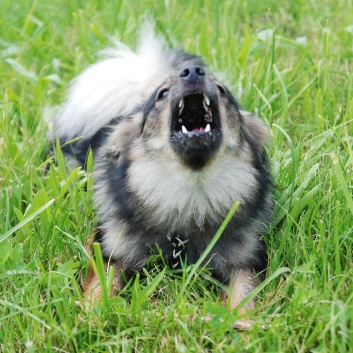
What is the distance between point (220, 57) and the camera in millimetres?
5457

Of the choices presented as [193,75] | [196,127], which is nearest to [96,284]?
[196,127]

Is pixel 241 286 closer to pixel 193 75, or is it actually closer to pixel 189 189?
pixel 189 189

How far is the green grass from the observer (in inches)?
115

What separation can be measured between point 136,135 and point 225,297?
101 centimetres

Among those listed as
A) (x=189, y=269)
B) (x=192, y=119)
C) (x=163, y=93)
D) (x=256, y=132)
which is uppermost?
(x=163, y=93)

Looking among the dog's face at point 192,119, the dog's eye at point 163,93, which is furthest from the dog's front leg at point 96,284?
the dog's eye at point 163,93

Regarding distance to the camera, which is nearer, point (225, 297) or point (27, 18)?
point (225, 297)

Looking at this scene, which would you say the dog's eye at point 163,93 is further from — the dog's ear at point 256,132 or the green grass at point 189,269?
the green grass at point 189,269

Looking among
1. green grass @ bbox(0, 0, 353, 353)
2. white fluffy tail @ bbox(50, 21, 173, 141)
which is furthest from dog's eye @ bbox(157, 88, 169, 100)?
white fluffy tail @ bbox(50, 21, 173, 141)

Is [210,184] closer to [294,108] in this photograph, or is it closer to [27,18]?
[294,108]

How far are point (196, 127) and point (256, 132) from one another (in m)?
0.38

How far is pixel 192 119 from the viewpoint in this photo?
146 inches

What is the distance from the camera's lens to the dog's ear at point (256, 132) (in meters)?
3.84

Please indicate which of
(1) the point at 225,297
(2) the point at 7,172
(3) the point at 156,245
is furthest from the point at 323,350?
(2) the point at 7,172
